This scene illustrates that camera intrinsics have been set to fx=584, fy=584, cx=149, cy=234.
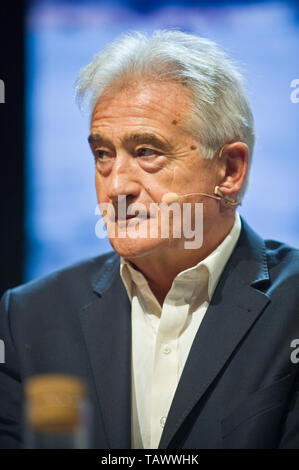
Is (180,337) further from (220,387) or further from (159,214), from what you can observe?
(159,214)

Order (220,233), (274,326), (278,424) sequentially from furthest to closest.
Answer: (220,233) → (274,326) → (278,424)

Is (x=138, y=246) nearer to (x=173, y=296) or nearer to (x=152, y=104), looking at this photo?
(x=173, y=296)

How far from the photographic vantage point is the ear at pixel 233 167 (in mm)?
1804

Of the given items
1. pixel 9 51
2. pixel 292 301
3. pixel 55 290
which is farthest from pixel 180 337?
pixel 9 51

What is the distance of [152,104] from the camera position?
1.68 metres

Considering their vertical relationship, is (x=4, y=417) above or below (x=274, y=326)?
below

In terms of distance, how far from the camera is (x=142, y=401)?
1721 mm

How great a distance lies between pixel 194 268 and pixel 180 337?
0.21m

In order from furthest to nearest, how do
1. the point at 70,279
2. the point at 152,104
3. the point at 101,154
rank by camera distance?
A: 1. the point at 70,279
2. the point at 101,154
3. the point at 152,104

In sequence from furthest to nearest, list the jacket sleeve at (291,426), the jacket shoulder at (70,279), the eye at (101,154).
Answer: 1. the jacket shoulder at (70,279)
2. the eye at (101,154)
3. the jacket sleeve at (291,426)

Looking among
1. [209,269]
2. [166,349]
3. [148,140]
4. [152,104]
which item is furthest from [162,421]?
[152,104]

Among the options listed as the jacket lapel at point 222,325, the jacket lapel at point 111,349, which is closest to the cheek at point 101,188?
the jacket lapel at point 111,349

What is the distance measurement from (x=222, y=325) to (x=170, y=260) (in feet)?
0.82

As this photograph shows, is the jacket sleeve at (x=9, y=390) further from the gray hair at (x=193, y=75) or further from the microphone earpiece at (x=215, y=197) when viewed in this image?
the gray hair at (x=193, y=75)
